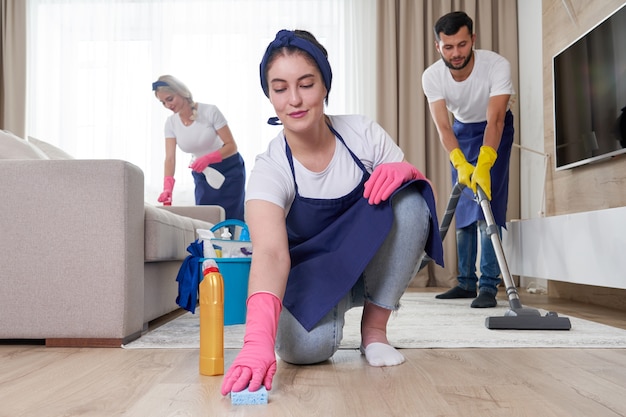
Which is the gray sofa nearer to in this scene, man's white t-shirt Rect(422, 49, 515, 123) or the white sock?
the white sock

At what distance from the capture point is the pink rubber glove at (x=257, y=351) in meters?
1.30

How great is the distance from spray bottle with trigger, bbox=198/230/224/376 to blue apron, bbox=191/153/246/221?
2.63 metres

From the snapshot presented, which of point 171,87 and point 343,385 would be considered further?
point 171,87

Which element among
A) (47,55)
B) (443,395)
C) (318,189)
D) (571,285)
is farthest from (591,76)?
(47,55)

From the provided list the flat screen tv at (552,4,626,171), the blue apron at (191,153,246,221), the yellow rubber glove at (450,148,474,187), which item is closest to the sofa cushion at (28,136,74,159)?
the blue apron at (191,153,246,221)

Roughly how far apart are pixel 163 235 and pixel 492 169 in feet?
5.84

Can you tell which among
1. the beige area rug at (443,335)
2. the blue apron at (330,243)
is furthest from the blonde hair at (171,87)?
the blue apron at (330,243)

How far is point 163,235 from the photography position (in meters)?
2.44

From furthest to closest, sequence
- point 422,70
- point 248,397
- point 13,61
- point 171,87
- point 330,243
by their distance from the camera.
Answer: point 13,61 < point 422,70 < point 171,87 < point 330,243 < point 248,397

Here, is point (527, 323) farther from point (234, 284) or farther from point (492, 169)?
point (492, 169)

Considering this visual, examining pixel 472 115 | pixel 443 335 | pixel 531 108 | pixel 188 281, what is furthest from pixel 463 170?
pixel 531 108

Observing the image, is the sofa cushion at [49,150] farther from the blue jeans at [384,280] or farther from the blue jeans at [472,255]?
the blue jeans at [472,255]

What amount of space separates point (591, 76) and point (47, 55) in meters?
4.07

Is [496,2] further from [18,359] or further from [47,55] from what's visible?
[18,359]
